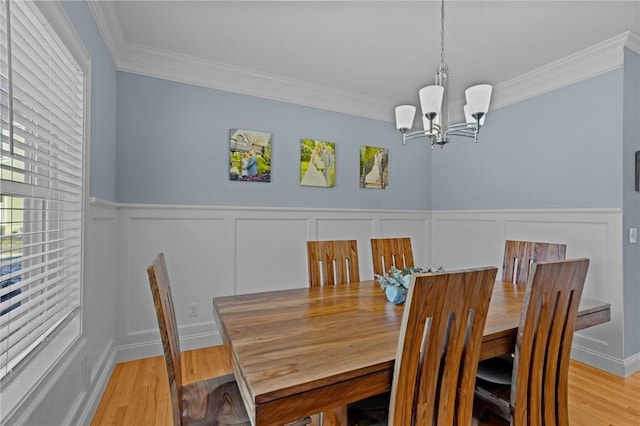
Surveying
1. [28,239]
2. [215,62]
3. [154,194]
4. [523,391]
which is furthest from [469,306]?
[215,62]

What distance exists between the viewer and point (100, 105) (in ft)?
6.98

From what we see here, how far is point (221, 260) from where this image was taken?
9.85 ft

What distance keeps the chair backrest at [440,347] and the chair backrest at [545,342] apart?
0.89 feet

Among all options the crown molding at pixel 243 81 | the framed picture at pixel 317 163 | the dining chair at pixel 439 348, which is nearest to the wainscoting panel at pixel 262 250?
the framed picture at pixel 317 163

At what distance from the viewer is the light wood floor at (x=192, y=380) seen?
195cm

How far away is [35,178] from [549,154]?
366 centimetres

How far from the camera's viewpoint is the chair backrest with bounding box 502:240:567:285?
2189 mm

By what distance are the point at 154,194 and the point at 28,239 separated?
1.38 meters

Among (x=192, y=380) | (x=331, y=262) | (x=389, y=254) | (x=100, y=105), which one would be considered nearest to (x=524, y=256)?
(x=389, y=254)

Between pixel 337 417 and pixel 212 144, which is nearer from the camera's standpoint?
pixel 337 417

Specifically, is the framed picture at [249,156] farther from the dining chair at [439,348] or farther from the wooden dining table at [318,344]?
the dining chair at [439,348]

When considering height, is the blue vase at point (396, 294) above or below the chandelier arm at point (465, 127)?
below

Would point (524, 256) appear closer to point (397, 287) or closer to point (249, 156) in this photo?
point (397, 287)

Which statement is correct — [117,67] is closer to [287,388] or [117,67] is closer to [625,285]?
[287,388]
